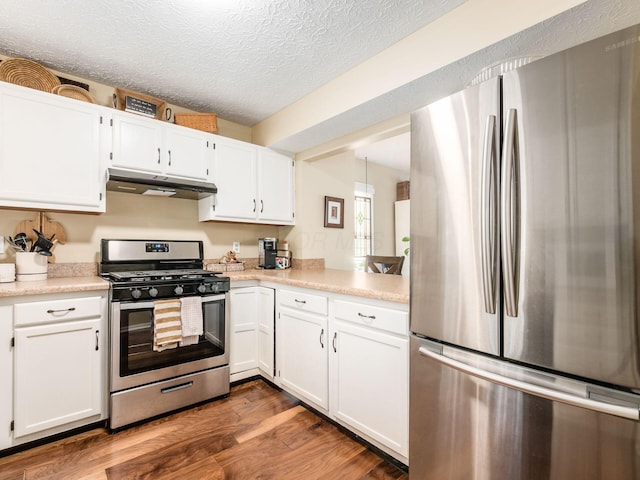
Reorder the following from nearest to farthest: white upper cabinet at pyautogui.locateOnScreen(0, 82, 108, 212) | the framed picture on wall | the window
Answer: white upper cabinet at pyautogui.locateOnScreen(0, 82, 108, 212), the framed picture on wall, the window

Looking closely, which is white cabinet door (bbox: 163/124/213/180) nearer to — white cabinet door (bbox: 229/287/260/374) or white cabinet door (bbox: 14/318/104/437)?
white cabinet door (bbox: 229/287/260/374)

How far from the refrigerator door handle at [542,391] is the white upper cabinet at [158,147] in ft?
7.72

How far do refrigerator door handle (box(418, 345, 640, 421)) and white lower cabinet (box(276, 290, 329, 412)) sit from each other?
3.11 feet

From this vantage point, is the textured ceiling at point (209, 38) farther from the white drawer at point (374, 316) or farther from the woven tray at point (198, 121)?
the white drawer at point (374, 316)

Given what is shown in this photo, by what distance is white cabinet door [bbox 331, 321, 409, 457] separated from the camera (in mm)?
1613

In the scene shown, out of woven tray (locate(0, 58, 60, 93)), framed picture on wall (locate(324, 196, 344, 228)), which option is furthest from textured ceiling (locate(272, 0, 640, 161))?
woven tray (locate(0, 58, 60, 93))

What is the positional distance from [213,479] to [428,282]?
1.42 m

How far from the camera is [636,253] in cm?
86

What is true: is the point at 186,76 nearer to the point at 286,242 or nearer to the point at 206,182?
the point at 206,182

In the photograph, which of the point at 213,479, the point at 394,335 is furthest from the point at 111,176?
the point at 394,335

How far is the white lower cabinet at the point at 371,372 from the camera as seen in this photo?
1.61 m

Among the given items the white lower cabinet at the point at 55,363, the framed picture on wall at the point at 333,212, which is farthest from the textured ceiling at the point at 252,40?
the white lower cabinet at the point at 55,363

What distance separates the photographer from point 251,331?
8.92ft

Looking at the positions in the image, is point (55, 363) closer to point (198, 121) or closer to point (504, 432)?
point (198, 121)
